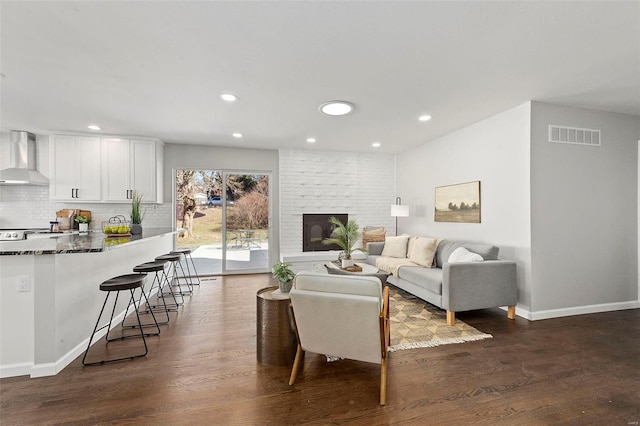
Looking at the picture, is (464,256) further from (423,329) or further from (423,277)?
(423,329)

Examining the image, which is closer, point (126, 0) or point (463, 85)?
point (126, 0)

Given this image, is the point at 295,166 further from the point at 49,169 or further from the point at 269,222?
the point at 49,169

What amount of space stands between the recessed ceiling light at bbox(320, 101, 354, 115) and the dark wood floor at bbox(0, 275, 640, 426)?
2791 mm

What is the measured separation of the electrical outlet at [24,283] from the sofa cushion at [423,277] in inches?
157

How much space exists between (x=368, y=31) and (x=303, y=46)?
526mm

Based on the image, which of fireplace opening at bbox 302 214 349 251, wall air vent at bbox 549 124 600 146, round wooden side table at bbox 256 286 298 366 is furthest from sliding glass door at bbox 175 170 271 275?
wall air vent at bbox 549 124 600 146

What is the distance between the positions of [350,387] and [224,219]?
4.44 metres

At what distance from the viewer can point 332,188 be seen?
246 inches

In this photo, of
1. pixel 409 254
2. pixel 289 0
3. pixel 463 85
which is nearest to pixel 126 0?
pixel 289 0

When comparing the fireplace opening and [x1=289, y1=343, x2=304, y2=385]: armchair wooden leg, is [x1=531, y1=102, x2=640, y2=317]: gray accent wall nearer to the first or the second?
[x1=289, y1=343, x2=304, y2=385]: armchair wooden leg

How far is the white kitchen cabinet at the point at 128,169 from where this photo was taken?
4.91 meters

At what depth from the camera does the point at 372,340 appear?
1933mm

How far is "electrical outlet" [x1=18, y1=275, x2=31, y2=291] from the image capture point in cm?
225

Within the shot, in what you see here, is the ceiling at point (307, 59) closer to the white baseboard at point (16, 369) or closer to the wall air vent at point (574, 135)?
the wall air vent at point (574, 135)
